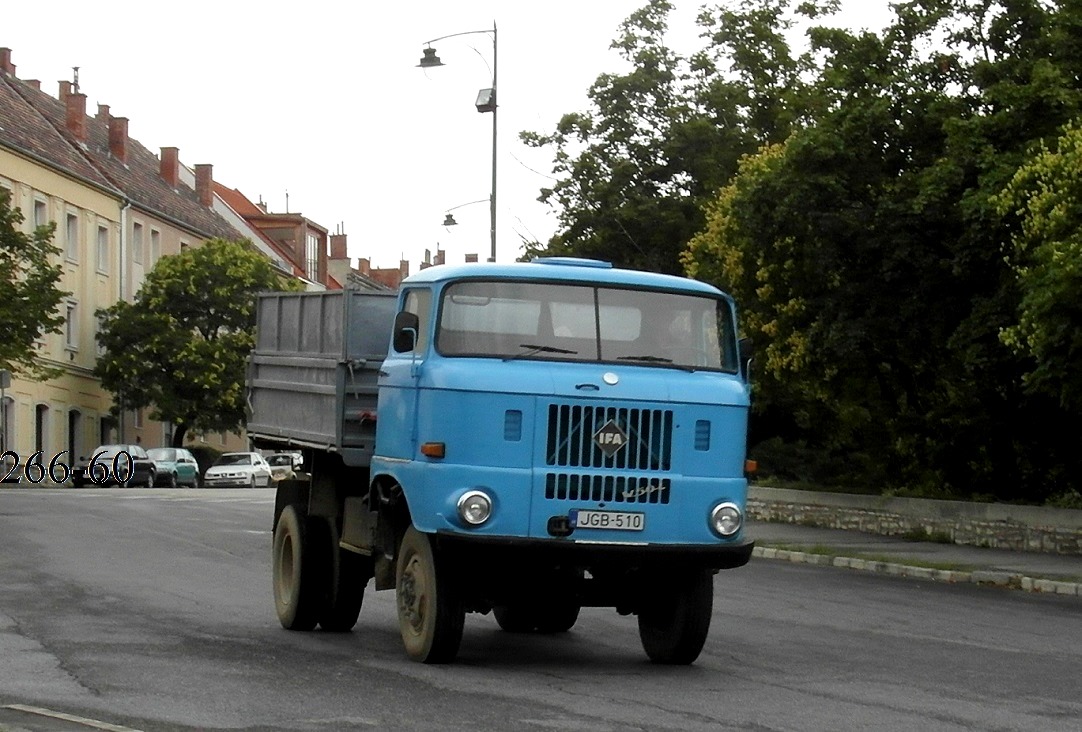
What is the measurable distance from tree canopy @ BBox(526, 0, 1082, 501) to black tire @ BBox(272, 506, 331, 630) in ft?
40.8

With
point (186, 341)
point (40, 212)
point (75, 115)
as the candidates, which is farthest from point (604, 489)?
point (75, 115)

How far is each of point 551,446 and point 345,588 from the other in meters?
3.20

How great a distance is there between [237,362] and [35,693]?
71169 millimetres

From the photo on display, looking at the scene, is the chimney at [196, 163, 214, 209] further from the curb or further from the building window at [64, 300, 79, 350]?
the curb

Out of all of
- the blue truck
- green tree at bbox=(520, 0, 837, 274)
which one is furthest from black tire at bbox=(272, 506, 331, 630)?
green tree at bbox=(520, 0, 837, 274)

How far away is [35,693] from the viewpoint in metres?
10.8

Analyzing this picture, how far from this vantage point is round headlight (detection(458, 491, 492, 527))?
12188mm

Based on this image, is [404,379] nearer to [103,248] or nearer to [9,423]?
[9,423]

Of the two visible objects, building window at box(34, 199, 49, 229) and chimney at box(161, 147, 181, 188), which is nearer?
building window at box(34, 199, 49, 229)

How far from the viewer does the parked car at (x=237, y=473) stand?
75812 millimetres

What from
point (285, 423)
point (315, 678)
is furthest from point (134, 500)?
point (315, 678)

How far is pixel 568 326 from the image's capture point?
12.9m

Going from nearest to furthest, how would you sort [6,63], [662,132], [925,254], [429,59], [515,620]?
[515,620]
[925,254]
[429,59]
[662,132]
[6,63]

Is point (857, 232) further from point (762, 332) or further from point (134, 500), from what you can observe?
point (134, 500)
